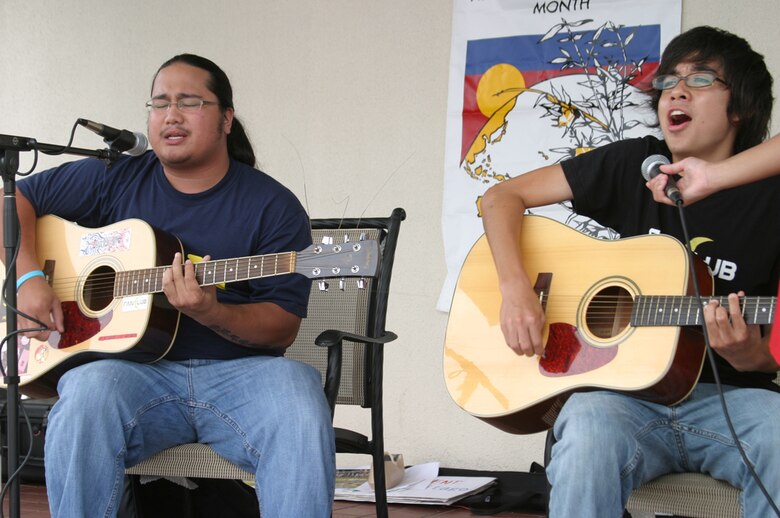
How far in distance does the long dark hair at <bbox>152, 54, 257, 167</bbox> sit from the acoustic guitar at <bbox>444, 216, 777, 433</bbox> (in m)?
0.90

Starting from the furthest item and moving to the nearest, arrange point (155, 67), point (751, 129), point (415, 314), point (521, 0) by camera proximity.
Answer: point (155, 67)
point (415, 314)
point (521, 0)
point (751, 129)

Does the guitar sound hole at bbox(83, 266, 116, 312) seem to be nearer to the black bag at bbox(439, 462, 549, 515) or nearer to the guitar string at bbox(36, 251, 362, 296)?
the guitar string at bbox(36, 251, 362, 296)

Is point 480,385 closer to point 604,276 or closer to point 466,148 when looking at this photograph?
point 604,276

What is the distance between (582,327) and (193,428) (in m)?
0.97

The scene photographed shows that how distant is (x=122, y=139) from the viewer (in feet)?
7.67

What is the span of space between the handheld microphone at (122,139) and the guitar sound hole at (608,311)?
120 cm

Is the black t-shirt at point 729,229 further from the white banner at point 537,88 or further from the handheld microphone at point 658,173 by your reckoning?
the white banner at point 537,88

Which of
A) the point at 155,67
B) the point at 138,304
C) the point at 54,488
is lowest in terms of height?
the point at 54,488

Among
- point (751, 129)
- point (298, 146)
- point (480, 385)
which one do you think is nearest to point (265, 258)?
point (480, 385)

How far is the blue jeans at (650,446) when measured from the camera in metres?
1.79

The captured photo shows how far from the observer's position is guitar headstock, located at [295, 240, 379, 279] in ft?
7.10

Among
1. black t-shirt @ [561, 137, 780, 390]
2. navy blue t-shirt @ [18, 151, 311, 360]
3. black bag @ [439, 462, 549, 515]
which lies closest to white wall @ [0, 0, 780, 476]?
black bag @ [439, 462, 549, 515]

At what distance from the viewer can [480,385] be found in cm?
212

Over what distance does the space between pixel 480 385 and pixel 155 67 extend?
3289 mm
